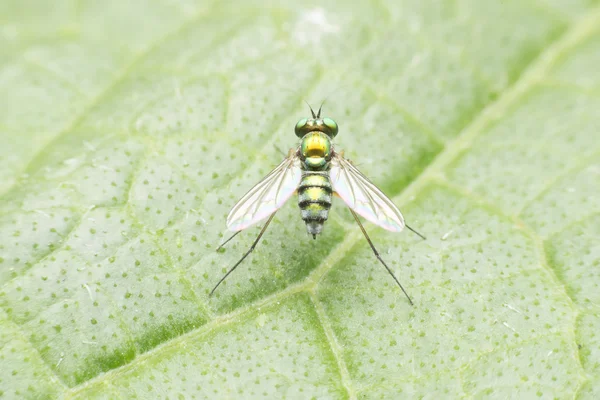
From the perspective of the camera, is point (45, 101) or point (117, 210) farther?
point (45, 101)

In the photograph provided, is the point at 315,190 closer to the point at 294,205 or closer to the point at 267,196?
the point at 267,196

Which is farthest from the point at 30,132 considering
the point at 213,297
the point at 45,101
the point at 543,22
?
the point at 543,22

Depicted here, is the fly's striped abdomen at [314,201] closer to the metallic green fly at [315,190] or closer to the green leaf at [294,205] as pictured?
the metallic green fly at [315,190]

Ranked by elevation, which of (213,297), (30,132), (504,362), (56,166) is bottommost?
(504,362)

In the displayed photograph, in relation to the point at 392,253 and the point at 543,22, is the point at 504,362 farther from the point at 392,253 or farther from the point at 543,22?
the point at 543,22

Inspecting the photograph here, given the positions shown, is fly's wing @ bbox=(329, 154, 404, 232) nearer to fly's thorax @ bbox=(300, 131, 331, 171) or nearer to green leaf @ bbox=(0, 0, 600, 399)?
fly's thorax @ bbox=(300, 131, 331, 171)

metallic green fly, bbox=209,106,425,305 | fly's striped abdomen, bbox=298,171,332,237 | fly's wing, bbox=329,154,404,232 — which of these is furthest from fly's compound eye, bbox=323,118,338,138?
fly's striped abdomen, bbox=298,171,332,237

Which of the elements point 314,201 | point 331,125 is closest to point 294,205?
point 314,201
